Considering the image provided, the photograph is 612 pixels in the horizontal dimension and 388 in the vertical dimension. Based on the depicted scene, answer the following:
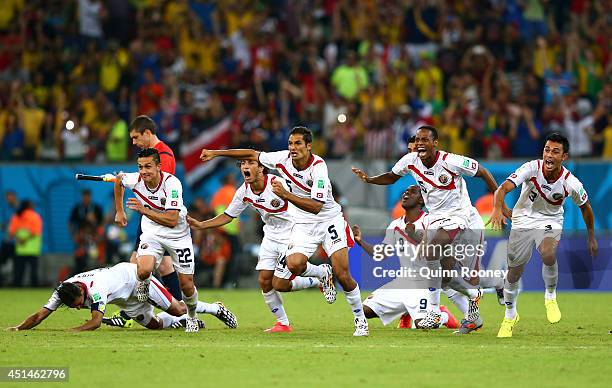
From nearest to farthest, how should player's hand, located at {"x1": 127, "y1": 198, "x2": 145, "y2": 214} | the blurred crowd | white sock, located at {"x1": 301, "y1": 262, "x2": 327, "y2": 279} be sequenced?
1. player's hand, located at {"x1": 127, "y1": 198, "x2": 145, "y2": 214}
2. white sock, located at {"x1": 301, "y1": 262, "x2": 327, "y2": 279}
3. the blurred crowd

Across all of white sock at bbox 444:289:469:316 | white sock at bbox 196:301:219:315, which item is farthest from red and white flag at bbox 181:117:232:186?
white sock at bbox 444:289:469:316

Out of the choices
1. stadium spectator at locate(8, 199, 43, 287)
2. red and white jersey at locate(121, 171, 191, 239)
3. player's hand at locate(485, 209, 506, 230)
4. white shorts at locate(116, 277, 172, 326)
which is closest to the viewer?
player's hand at locate(485, 209, 506, 230)

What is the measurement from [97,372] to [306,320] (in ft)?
21.8

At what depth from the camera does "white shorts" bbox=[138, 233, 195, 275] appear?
47.7 feet

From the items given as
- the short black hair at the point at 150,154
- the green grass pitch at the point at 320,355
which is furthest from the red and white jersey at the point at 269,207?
the short black hair at the point at 150,154

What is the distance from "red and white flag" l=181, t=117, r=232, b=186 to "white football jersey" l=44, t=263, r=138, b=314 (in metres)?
10.6

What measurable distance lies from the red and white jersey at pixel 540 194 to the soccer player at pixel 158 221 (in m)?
4.01

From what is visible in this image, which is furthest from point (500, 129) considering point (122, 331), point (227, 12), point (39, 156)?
point (122, 331)

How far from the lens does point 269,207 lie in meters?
15.6

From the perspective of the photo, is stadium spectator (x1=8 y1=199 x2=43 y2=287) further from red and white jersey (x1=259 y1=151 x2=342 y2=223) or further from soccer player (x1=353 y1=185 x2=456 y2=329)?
red and white jersey (x1=259 y1=151 x2=342 y2=223)

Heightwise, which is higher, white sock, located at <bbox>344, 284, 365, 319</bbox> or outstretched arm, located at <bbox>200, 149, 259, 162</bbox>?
outstretched arm, located at <bbox>200, 149, 259, 162</bbox>

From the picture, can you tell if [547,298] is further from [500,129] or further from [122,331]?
[500,129]

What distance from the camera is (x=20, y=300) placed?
70.4ft

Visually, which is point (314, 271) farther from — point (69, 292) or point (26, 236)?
point (26, 236)
